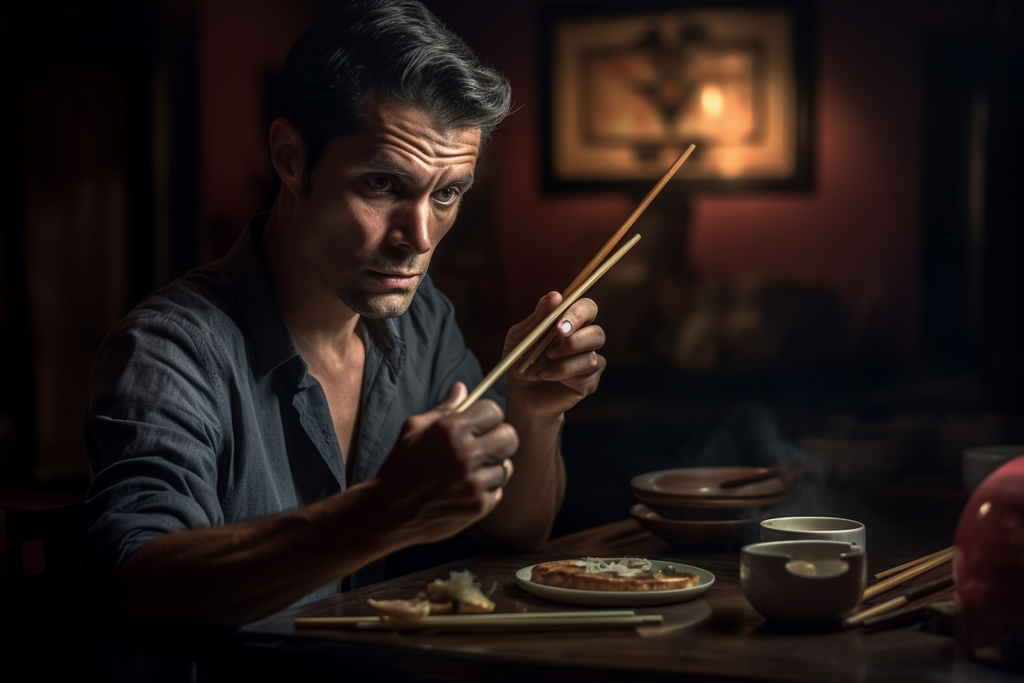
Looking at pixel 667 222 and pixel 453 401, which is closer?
pixel 453 401

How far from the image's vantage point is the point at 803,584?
124 centimetres

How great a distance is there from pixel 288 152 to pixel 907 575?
1.17m

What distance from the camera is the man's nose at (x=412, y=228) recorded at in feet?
5.39

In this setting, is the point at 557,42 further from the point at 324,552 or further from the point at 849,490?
the point at 324,552

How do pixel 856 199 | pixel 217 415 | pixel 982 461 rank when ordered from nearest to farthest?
pixel 217 415 < pixel 982 461 < pixel 856 199

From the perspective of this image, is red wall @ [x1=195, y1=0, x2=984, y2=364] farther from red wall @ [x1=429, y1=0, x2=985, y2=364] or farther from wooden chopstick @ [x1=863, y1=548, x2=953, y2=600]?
wooden chopstick @ [x1=863, y1=548, x2=953, y2=600]

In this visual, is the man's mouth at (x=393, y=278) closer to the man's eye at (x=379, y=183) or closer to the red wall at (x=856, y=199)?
the man's eye at (x=379, y=183)

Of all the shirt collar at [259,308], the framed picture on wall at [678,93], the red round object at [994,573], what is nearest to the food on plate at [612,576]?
the red round object at [994,573]

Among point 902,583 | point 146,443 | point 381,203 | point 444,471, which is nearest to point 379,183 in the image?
Result: point 381,203

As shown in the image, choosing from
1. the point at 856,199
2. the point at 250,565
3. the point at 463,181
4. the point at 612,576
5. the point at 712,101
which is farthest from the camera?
the point at 712,101

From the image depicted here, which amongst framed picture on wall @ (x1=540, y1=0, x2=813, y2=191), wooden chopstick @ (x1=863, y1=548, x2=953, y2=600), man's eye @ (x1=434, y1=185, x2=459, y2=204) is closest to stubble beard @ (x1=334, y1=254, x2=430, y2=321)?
man's eye @ (x1=434, y1=185, x2=459, y2=204)

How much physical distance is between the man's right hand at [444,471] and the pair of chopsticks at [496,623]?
0.12m

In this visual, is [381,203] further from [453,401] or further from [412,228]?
[453,401]

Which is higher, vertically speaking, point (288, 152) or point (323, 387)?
point (288, 152)
